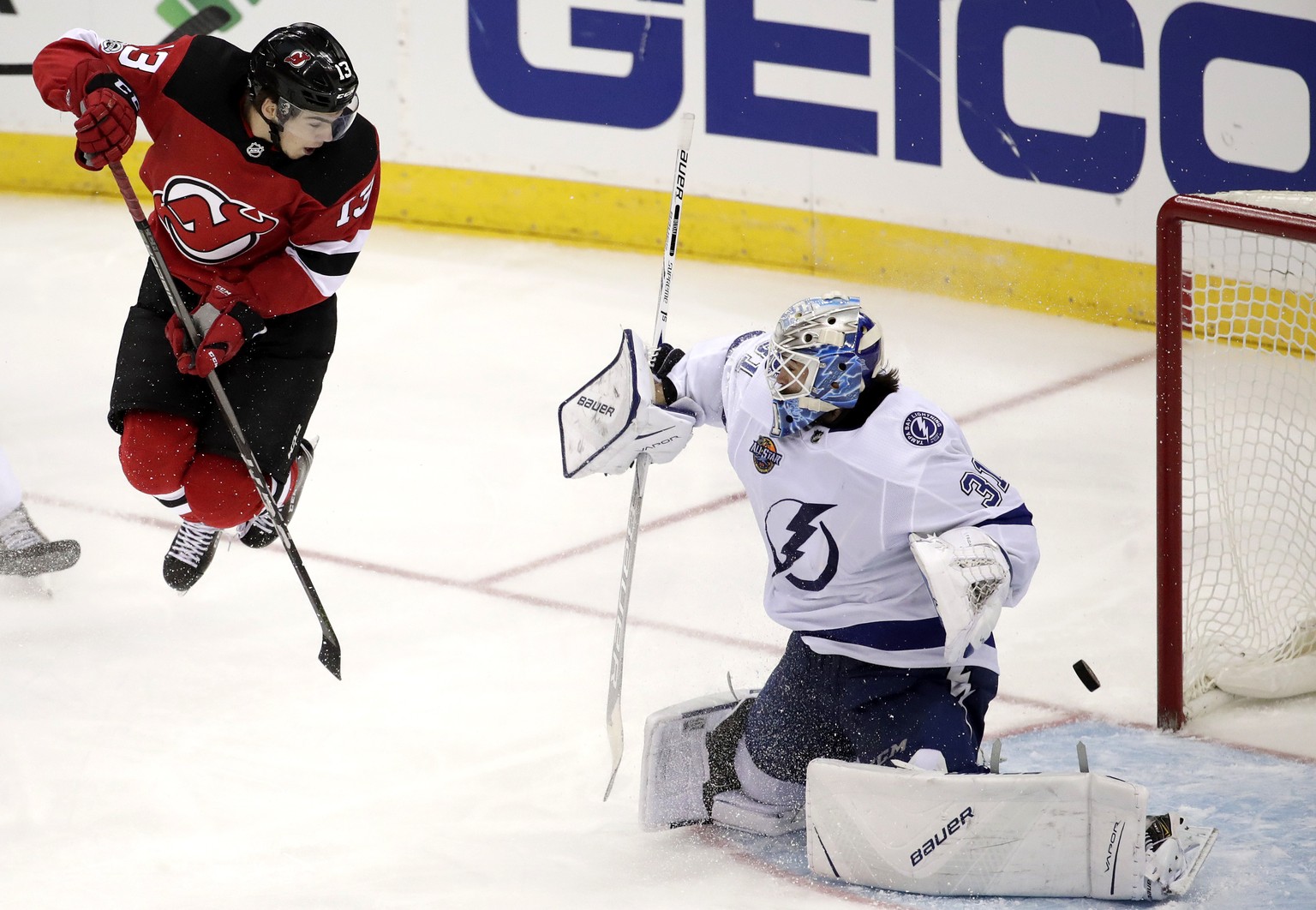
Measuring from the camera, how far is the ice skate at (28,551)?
4.15 metres

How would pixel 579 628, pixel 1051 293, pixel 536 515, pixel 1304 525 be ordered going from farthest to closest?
pixel 1051 293 → pixel 536 515 → pixel 579 628 → pixel 1304 525

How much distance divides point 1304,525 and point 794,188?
2.86m

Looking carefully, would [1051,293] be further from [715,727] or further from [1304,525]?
[715,727]

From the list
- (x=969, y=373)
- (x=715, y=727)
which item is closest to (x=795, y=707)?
(x=715, y=727)

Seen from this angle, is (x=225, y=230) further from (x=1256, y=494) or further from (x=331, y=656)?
(x=1256, y=494)

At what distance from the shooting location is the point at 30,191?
7.25 meters

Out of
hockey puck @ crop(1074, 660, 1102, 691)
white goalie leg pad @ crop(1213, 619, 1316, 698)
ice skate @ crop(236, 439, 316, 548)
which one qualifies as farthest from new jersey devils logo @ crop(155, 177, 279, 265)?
white goalie leg pad @ crop(1213, 619, 1316, 698)

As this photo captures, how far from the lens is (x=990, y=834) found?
2.83 meters

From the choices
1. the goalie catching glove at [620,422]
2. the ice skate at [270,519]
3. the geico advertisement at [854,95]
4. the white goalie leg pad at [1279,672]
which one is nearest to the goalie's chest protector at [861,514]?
the goalie catching glove at [620,422]

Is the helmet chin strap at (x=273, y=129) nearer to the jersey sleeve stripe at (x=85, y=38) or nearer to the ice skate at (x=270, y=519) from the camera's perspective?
the jersey sleeve stripe at (x=85, y=38)

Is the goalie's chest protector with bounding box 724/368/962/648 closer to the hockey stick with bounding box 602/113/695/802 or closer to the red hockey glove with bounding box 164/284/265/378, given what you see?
the hockey stick with bounding box 602/113/695/802

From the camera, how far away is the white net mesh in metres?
3.70

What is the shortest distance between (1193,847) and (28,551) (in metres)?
2.55

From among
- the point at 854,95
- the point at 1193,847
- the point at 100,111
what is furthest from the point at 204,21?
the point at 1193,847
